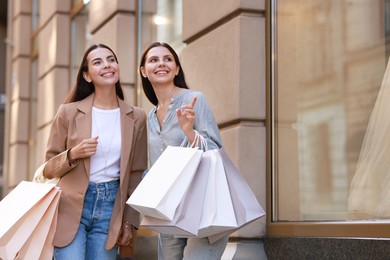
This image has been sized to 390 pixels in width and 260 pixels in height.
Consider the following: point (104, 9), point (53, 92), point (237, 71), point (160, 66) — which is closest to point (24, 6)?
point (53, 92)

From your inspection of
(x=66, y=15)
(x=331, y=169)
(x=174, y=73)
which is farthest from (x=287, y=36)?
(x=66, y=15)

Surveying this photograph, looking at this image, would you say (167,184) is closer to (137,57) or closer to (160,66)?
(160,66)

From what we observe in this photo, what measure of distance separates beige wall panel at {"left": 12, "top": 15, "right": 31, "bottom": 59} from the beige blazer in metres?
11.3

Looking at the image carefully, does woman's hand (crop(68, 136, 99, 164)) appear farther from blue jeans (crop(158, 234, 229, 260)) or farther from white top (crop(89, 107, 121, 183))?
blue jeans (crop(158, 234, 229, 260))

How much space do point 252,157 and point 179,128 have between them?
1686mm

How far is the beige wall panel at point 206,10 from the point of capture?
241 inches

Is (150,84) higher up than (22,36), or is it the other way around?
(22,36)

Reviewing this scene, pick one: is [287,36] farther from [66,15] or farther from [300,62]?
[66,15]

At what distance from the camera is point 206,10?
21.7 ft

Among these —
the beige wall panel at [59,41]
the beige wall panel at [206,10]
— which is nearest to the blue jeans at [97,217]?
the beige wall panel at [206,10]

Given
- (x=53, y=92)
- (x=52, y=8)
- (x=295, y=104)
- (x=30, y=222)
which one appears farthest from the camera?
(x=52, y=8)

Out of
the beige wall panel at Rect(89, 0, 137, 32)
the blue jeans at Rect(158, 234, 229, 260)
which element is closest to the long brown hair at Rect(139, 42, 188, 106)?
the blue jeans at Rect(158, 234, 229, 260)

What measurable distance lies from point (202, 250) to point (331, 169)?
1.61m

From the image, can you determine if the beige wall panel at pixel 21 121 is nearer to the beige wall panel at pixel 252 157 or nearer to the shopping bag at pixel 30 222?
the beige wall panel at pixel 252 157
